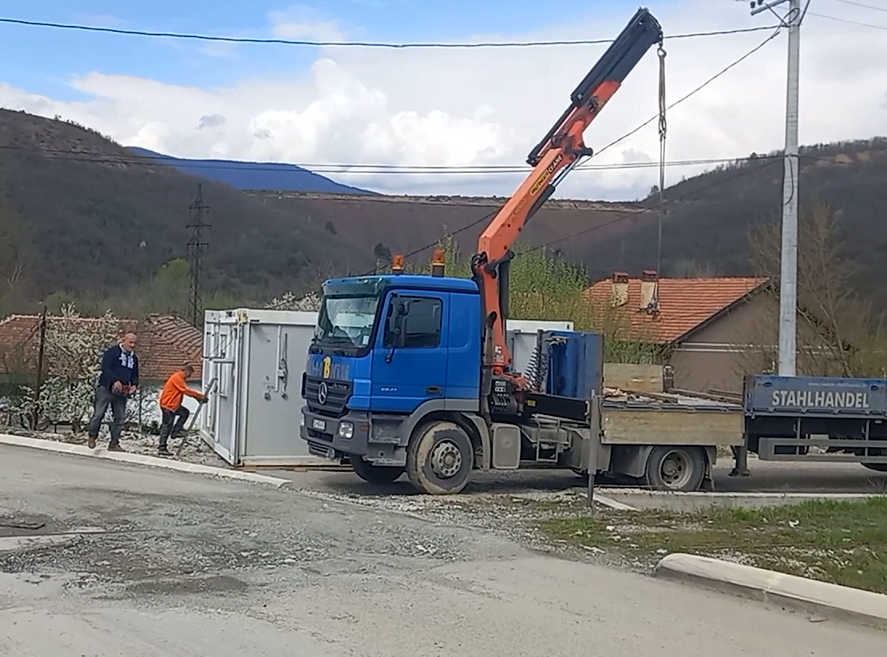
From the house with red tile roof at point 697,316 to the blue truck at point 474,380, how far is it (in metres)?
19.8

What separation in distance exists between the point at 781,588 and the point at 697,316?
116 feet

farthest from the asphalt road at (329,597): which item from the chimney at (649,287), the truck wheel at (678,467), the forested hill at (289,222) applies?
the chimney at (649,287)

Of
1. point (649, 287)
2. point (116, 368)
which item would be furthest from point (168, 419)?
Answer: point (649, 287)

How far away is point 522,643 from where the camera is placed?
7281 mm

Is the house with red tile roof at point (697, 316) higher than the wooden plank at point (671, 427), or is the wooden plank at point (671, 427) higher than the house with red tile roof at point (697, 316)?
the house with red tile roof at point (697, 316)

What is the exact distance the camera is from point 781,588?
8781 mm

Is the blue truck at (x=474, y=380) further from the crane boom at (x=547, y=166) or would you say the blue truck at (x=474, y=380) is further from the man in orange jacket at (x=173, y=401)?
the man in orange jacket at (x=173, y=401)

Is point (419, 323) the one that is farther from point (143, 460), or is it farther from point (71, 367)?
point (71, 367)

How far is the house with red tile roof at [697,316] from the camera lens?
3847 cm

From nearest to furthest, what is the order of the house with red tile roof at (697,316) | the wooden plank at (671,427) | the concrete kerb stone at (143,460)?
the wooden plank at (671,427) < the concrete kerb stone at (143,460) < the house with red tile roof at (697,316)

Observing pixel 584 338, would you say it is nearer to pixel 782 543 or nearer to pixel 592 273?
pixel 782 543

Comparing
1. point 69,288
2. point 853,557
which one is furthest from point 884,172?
point 69,288

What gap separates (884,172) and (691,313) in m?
10.6

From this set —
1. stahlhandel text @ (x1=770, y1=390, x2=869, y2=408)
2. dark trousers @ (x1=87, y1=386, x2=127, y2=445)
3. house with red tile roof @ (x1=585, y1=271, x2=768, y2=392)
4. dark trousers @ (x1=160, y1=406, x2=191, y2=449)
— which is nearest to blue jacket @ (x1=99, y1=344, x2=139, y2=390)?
dark trousers @ (x1=87, y1=386, x2=127, y2=445)
